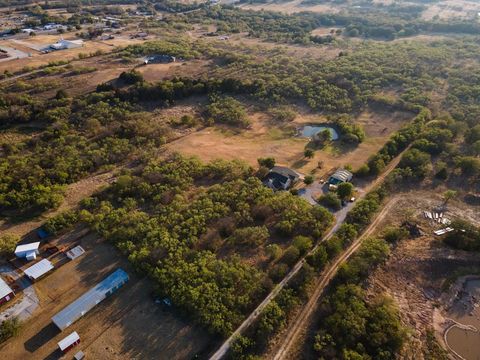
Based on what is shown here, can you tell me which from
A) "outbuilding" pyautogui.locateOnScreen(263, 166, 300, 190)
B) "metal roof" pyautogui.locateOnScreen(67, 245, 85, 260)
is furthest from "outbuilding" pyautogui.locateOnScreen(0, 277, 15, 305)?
"outbuilding" pyautogui.locateOnScreen(263, 166, 300, 190)

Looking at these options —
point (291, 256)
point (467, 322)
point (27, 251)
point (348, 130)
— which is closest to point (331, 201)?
point (291, 256)

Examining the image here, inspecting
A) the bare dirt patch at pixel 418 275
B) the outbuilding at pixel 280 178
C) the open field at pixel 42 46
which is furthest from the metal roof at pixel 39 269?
the open field at pixel 42 46

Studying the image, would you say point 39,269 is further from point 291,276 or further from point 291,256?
point 291,256

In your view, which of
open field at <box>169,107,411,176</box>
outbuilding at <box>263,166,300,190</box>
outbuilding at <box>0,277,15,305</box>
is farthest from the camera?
open field at <box>169,107,411,176</box>


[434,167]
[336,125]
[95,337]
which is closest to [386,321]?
[95,337]

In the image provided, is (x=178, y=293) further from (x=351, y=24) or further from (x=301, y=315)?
(x=351, y=24)

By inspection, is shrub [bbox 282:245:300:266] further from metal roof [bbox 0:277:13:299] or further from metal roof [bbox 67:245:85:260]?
metal roof [bbox 0:277:13:299]
